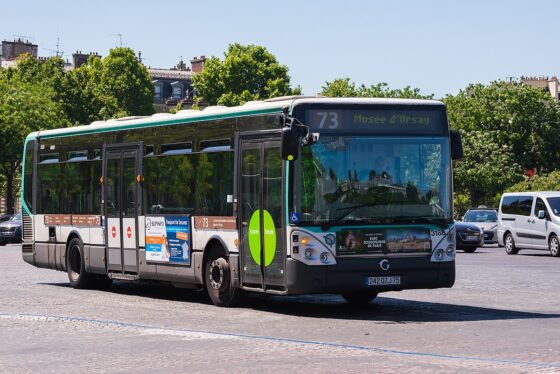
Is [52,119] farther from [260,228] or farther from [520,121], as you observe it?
[260,228]

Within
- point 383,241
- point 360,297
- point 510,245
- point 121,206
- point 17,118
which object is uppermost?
point 17,118

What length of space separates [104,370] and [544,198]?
88.9 feet

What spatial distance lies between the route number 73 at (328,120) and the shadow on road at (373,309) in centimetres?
241

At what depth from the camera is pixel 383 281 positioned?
1680 centimetres

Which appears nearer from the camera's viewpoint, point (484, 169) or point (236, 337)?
point (236, 337)

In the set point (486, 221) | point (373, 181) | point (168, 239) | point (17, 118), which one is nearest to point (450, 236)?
point (373, 181)

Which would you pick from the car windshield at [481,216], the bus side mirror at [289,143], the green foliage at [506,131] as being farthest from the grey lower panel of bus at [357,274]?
the green foliage at [506,131]

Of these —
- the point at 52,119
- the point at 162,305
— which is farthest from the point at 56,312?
the point at 52,119

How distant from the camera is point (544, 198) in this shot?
37.0 m

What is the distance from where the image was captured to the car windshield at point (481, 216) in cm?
4797

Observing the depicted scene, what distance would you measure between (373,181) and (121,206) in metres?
6.10

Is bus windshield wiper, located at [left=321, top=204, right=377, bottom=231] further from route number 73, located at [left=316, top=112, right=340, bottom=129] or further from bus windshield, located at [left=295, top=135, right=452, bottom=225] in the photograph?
route number 73, located at [left=316, top=112, right=340, bottom=129]

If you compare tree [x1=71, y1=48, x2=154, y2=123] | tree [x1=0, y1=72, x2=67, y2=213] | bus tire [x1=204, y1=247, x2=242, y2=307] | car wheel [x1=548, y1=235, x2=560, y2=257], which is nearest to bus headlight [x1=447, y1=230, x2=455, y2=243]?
bus tire [x1=204, y1=247, x2=242, y2=307]

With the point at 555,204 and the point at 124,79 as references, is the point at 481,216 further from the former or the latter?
the point at 124,79
